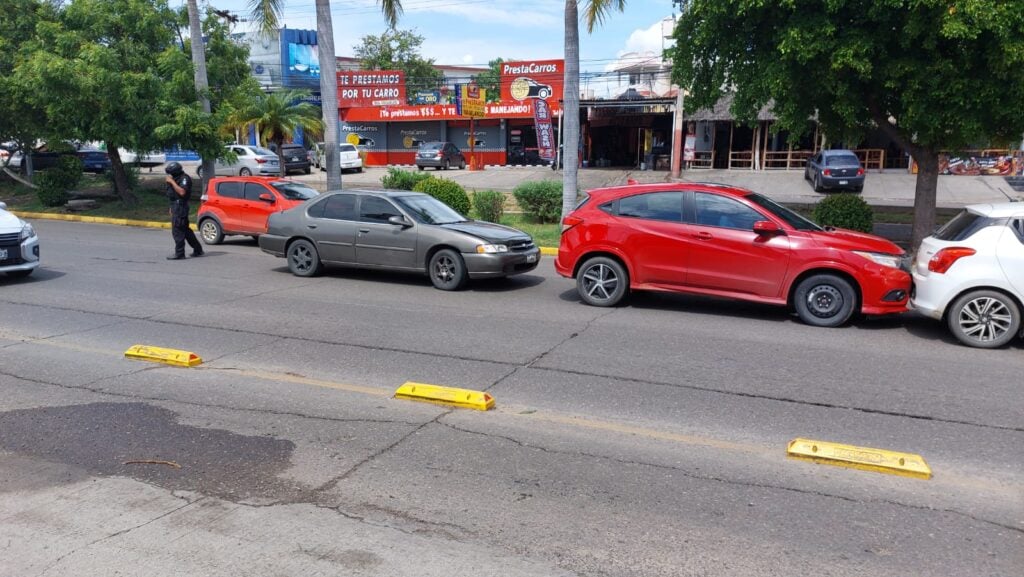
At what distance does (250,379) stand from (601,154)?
1513 inches

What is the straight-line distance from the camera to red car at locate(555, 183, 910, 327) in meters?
8.96

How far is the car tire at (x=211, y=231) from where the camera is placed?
56.1 ft

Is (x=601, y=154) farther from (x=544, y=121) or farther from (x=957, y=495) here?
(x=957, y=495)

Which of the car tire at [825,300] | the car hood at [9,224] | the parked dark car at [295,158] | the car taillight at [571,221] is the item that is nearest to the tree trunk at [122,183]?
the parked dark car at [295,158]

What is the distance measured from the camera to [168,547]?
4020mm

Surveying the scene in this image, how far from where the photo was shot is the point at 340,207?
12320 millimetres

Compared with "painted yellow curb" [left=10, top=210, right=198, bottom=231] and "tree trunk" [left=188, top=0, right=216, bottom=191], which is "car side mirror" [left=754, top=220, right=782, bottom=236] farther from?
"tree trunk" [left=188, top=0, right=216, bottom=191]

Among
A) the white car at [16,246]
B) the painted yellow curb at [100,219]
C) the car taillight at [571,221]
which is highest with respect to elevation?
the car taillight at [571,221]

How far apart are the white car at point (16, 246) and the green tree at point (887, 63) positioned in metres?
12.0

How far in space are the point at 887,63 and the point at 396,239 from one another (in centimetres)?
872

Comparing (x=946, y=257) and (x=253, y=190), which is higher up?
(x=253, y=190)

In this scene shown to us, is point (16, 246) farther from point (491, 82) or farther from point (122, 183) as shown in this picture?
point (491, 82)

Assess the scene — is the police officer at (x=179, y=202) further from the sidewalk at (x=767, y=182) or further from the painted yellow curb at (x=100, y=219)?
the sidewalk at (x=767, y=182)

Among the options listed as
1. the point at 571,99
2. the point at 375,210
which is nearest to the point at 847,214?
the point at 571,99
